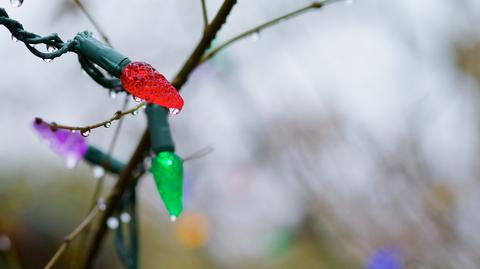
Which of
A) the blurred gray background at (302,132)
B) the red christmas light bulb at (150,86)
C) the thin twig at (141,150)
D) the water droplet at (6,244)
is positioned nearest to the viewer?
the red christmas light bulb at (150,86)

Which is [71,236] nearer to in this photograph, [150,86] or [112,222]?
[112,222]

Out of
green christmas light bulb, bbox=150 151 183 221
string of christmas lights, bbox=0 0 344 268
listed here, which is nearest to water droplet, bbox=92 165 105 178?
string of christmas lights, bbox=0 0 344 268

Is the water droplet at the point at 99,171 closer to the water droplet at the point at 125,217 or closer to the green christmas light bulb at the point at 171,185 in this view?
the water droplet at the point at 125,217

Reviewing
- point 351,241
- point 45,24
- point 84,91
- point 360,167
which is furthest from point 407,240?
point 45,24

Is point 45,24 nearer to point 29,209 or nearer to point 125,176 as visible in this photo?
point 29,209

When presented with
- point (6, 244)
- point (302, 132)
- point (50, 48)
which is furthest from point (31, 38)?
point (302, 132)

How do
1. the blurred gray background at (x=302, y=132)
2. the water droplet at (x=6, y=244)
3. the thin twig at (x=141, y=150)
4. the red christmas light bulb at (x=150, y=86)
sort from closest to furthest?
the red christmas light bulb at (x=150, y=86) → the thin twig at (x=141, y=150) → the water droplet at (x=6, y=244) → the blurred gray background at (x=302, y=132)

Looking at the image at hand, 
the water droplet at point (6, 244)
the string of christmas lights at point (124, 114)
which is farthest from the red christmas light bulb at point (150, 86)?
the water droplet at point (6, 244)
